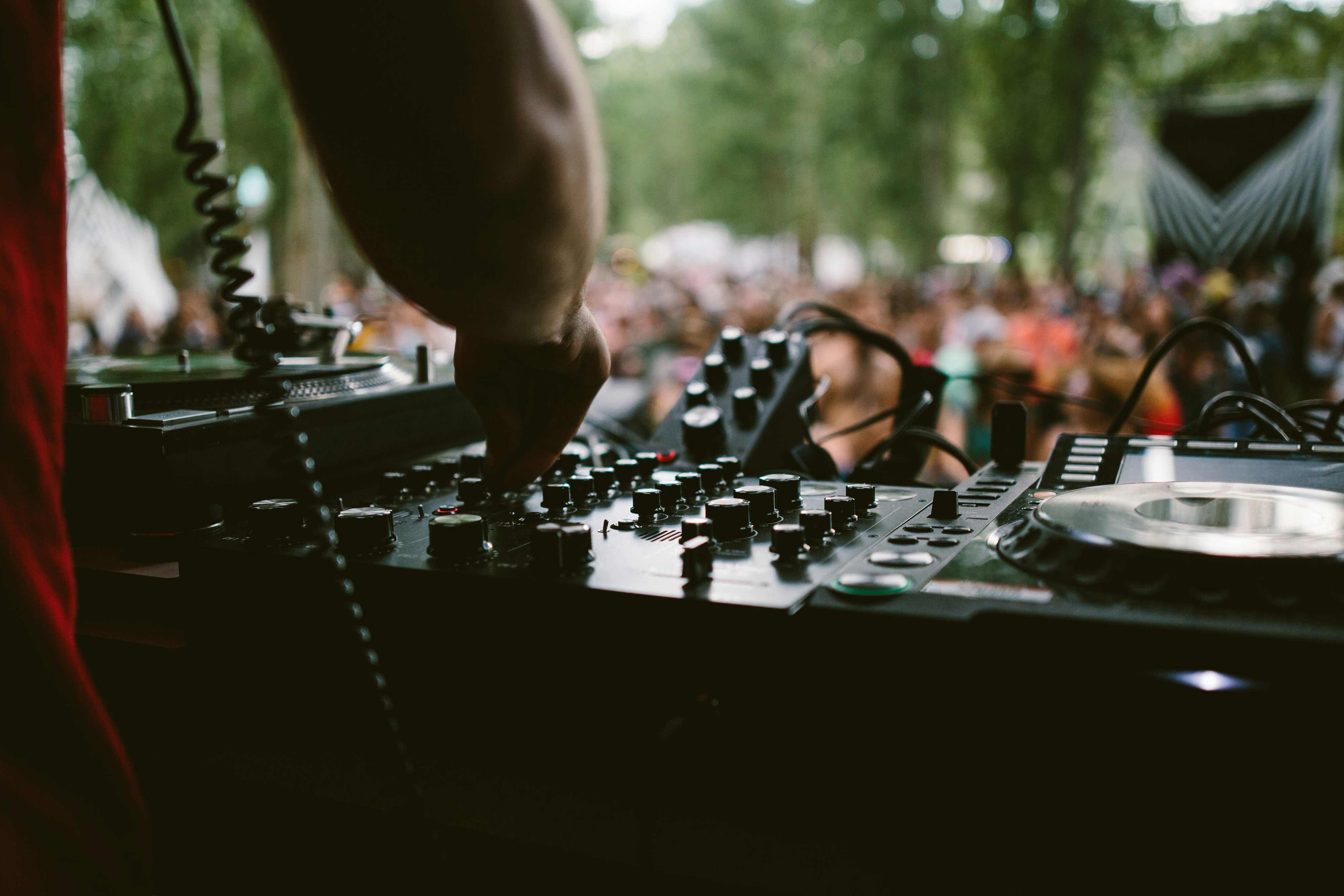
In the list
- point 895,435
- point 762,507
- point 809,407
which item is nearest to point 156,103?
point 809,407

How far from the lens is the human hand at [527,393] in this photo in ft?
2.42

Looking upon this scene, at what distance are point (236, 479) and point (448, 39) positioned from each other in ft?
1.93

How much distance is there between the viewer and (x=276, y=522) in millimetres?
678

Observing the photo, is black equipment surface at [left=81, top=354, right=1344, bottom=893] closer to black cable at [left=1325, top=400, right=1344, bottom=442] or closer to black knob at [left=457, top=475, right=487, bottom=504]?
black knob at [left=457, top=475, right=487, bottom=504]

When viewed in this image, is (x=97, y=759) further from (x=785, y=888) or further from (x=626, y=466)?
(x=626, y=466)

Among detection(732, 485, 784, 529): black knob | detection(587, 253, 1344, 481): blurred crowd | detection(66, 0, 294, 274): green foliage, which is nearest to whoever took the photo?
detection(732, 485, 784, 529): black knob

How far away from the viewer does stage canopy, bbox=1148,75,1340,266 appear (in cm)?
656

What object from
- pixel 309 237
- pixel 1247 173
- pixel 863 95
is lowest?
pixel 309 237

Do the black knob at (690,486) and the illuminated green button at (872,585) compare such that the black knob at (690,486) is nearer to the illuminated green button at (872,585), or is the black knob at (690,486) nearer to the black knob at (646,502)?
the black knob at (646,502)

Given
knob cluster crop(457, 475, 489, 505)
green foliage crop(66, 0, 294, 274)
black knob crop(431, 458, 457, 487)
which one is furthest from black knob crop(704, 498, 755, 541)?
green foliage crop(66, 0, 294, 274)

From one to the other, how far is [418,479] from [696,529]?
36 centimetres

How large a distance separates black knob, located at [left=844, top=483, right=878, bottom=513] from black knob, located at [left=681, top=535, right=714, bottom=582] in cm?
20

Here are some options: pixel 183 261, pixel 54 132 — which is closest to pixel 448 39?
pixel 54 132

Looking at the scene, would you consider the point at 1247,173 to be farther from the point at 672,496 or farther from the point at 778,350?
the point at 672,496
